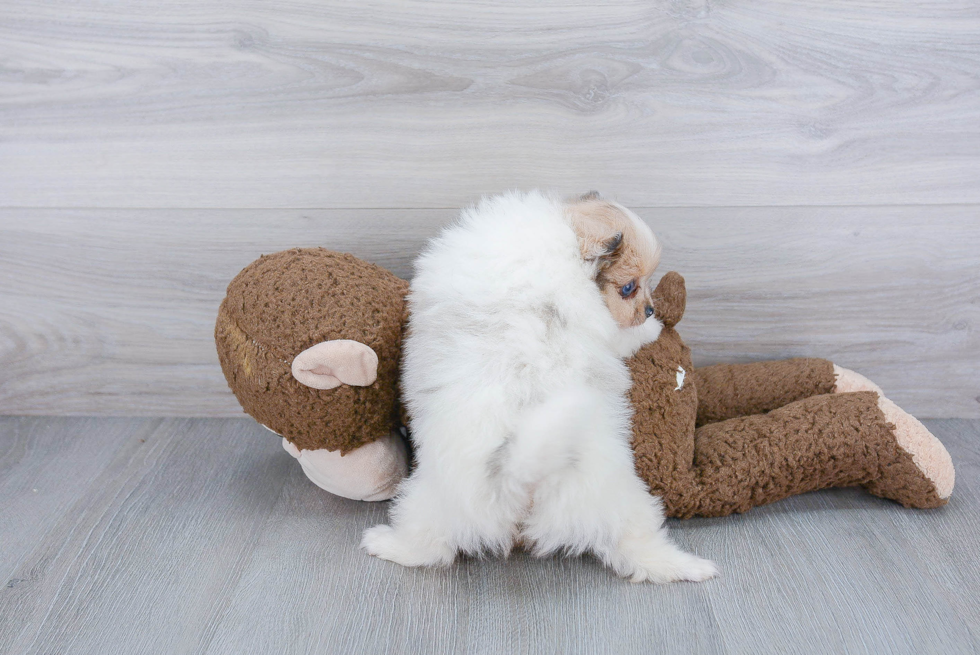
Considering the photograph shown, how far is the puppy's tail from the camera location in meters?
0.73

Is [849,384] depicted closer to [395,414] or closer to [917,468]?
[917,468]

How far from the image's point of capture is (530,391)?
0.79 m

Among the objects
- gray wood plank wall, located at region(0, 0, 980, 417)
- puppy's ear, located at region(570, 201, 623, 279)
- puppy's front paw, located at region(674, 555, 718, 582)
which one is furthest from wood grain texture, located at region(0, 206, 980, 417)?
puppy's front paw, located at region(674, 555, 718, 582)

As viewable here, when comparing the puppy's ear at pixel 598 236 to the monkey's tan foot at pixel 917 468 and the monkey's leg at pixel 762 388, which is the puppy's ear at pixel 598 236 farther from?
the monkey's tan foot at pixel 917 468

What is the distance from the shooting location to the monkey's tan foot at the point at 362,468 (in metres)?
1.00

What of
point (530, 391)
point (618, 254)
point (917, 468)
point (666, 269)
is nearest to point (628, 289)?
point (618, 254)

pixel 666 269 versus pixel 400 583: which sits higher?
pixel 666 269

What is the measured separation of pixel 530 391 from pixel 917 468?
0.62 m

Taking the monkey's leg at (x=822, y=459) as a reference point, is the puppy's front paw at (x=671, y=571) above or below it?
below

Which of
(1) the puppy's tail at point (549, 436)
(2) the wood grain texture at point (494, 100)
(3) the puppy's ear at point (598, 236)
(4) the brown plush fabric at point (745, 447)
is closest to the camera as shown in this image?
(1) the puppy's tail at point (549, 436)

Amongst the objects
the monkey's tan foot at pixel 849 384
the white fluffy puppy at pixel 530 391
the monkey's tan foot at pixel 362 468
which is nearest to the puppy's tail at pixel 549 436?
the white fluffy puppy at pixel 530 391

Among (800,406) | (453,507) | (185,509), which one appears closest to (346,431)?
(453,507)

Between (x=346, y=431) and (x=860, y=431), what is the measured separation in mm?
742

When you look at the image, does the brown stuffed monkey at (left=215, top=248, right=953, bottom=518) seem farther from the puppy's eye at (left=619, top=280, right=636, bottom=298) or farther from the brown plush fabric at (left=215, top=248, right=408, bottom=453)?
the puppy's eye at (left=619, top=280, right=636, bottom=298)
